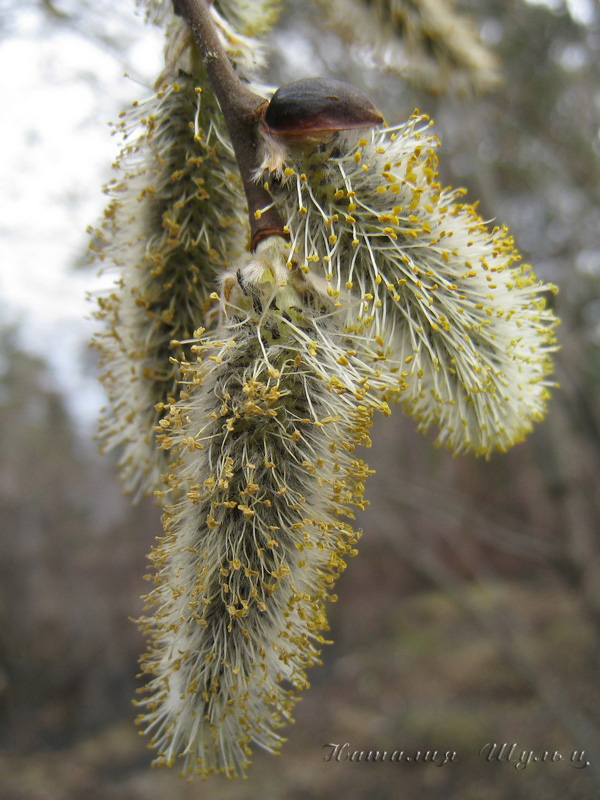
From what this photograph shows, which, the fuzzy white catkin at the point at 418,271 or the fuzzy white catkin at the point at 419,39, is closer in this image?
the fuzzy white catkin at the point at 418,271

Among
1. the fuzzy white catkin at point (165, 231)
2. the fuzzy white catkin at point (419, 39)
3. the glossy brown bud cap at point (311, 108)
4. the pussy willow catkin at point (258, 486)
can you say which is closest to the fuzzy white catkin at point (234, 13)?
the fuzzy white catkin at point (165, 231)

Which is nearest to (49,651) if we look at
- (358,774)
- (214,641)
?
(358,774)

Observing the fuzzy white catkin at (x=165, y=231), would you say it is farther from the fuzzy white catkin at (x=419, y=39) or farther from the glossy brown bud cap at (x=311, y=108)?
the fuzzy white catkin at (x=419, y=39)

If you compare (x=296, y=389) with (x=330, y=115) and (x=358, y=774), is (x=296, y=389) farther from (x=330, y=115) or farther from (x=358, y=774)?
(x=358, y=774)

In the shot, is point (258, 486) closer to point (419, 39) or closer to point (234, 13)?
point (234, 13)

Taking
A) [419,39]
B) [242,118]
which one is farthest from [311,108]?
[419,39]

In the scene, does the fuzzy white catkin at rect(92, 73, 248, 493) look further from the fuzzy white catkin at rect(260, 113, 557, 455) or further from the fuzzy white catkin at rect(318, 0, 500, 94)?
the fuzzy white catkin at rect(318, 0, 500, 94)
